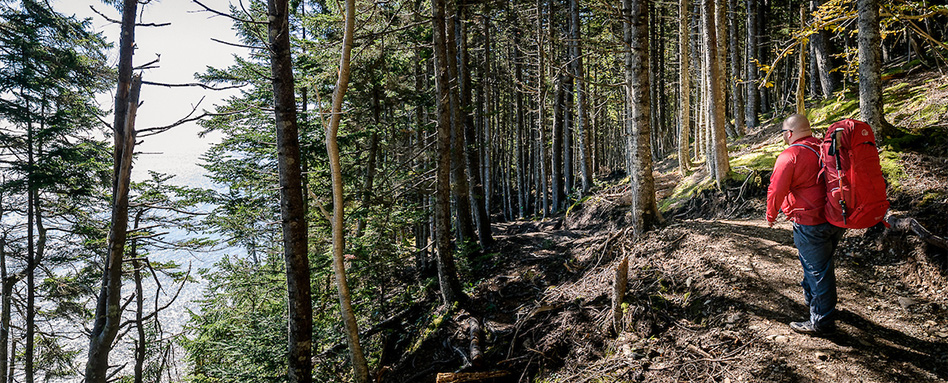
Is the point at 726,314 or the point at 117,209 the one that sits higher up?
the point at 117,209

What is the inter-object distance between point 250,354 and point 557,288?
5227 mm

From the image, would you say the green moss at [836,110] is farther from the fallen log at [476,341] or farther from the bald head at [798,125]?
the fallen log at [476,341]

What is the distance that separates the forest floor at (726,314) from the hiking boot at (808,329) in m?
0.07

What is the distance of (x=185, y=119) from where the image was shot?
15.6 feet

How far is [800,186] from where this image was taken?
11.5ft

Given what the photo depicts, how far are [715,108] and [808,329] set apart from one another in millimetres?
5080

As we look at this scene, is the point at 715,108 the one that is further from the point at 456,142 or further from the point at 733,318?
the point at 456,142

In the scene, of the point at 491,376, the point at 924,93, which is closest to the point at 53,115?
the point at 491,376

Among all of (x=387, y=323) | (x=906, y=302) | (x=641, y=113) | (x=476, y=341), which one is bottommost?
(x=387, y=323)

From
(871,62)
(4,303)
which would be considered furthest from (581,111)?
(4,303)

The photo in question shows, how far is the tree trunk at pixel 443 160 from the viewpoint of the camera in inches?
292

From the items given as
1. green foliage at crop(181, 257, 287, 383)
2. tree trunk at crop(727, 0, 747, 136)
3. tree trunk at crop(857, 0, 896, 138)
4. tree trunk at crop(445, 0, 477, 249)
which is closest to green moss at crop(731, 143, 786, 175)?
tree trunk at crop(857, 0, 896, 138)

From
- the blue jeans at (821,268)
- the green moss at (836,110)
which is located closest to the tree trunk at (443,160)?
the blue jeans at (821,268)

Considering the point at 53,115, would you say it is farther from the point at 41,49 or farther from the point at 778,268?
the point at 778,268
